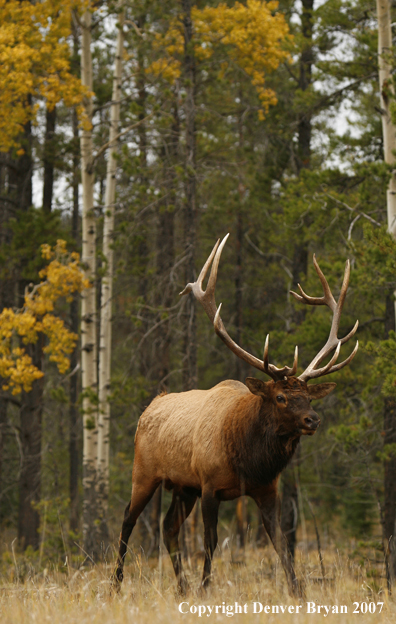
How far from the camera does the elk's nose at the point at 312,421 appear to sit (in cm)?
468

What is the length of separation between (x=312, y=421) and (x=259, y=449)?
576 millimetres

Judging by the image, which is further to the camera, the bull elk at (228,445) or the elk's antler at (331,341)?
the elk's antler at (331,341)

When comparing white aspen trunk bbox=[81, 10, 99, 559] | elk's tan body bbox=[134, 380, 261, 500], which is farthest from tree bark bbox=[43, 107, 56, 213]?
elk's tan body bbox=[134, 380, 261, 500]

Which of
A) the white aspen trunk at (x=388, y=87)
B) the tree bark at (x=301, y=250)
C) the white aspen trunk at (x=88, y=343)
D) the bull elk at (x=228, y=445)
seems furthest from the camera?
the tree bark at (x=301, y=250)

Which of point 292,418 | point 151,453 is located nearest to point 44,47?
point 151,453

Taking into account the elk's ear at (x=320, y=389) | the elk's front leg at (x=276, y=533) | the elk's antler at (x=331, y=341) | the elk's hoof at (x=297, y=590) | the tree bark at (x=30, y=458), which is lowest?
the tree bark at (x=30, y=458)

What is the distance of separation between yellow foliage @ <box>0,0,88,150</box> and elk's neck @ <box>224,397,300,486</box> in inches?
263

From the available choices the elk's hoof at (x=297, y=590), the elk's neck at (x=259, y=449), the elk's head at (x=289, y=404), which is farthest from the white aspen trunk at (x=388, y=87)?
the elk's hoof at (x=297, y=590)

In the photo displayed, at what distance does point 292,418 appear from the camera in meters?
4.89

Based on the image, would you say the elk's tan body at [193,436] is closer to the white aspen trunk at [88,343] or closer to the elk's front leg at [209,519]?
the elk's front leg at [209,519]

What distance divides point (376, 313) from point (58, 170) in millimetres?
7831

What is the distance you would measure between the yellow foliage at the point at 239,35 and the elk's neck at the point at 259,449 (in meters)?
7.65

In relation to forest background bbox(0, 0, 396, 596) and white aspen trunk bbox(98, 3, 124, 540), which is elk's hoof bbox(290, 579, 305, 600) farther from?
Result: white aspen trunk bbox(98, 3, 124, 540)

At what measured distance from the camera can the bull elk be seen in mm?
4996
